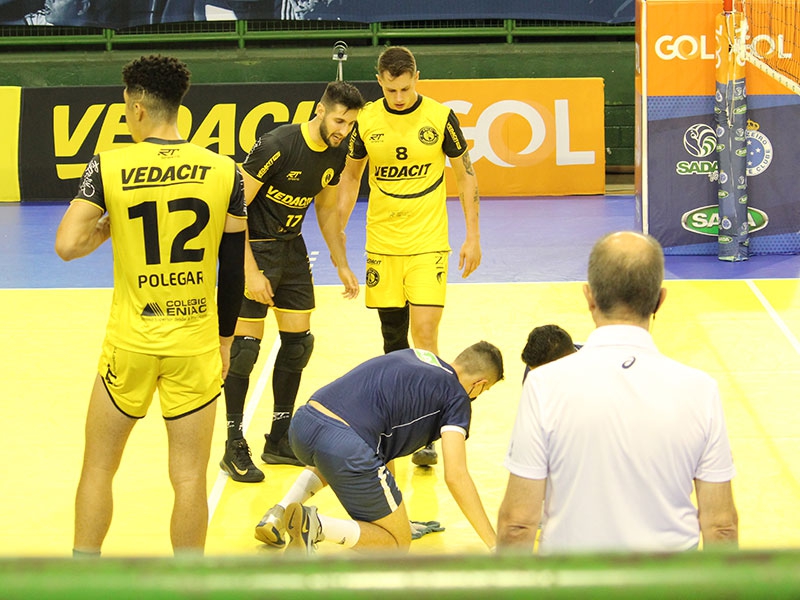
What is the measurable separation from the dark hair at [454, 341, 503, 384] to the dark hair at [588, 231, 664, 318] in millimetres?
2182

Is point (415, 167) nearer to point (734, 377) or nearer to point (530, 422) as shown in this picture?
point (734, 377)

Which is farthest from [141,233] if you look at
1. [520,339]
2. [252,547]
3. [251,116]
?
[251,116]

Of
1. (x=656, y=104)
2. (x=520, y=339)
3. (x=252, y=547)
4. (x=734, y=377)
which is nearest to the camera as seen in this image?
(x=252, y=547)

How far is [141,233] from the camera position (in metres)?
4.25

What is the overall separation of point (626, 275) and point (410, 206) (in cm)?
412

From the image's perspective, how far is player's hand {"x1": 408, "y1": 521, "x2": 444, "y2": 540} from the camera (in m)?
5.59

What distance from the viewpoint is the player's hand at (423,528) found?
5594mm

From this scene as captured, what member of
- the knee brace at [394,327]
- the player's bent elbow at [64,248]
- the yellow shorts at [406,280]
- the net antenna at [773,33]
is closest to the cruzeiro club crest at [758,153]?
the net antenna at [773,33]

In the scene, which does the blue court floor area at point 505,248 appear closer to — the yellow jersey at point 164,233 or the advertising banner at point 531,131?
the advertising banner at point 531,131

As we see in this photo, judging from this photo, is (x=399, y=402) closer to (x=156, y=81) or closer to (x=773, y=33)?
(x=156, y=81)

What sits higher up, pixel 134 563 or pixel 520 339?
pixel 134 563

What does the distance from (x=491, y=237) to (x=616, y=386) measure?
10.5 m

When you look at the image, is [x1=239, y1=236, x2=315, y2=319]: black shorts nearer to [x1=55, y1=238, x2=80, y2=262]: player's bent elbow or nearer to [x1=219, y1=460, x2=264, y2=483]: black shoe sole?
[x1=219, y1=460, x2=264, y2=483]: black shoe sole

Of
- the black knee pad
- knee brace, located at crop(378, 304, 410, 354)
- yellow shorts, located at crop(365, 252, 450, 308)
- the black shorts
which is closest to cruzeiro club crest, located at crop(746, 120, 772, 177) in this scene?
yellow shorts, located at crop(365, 252, 450, 308)
